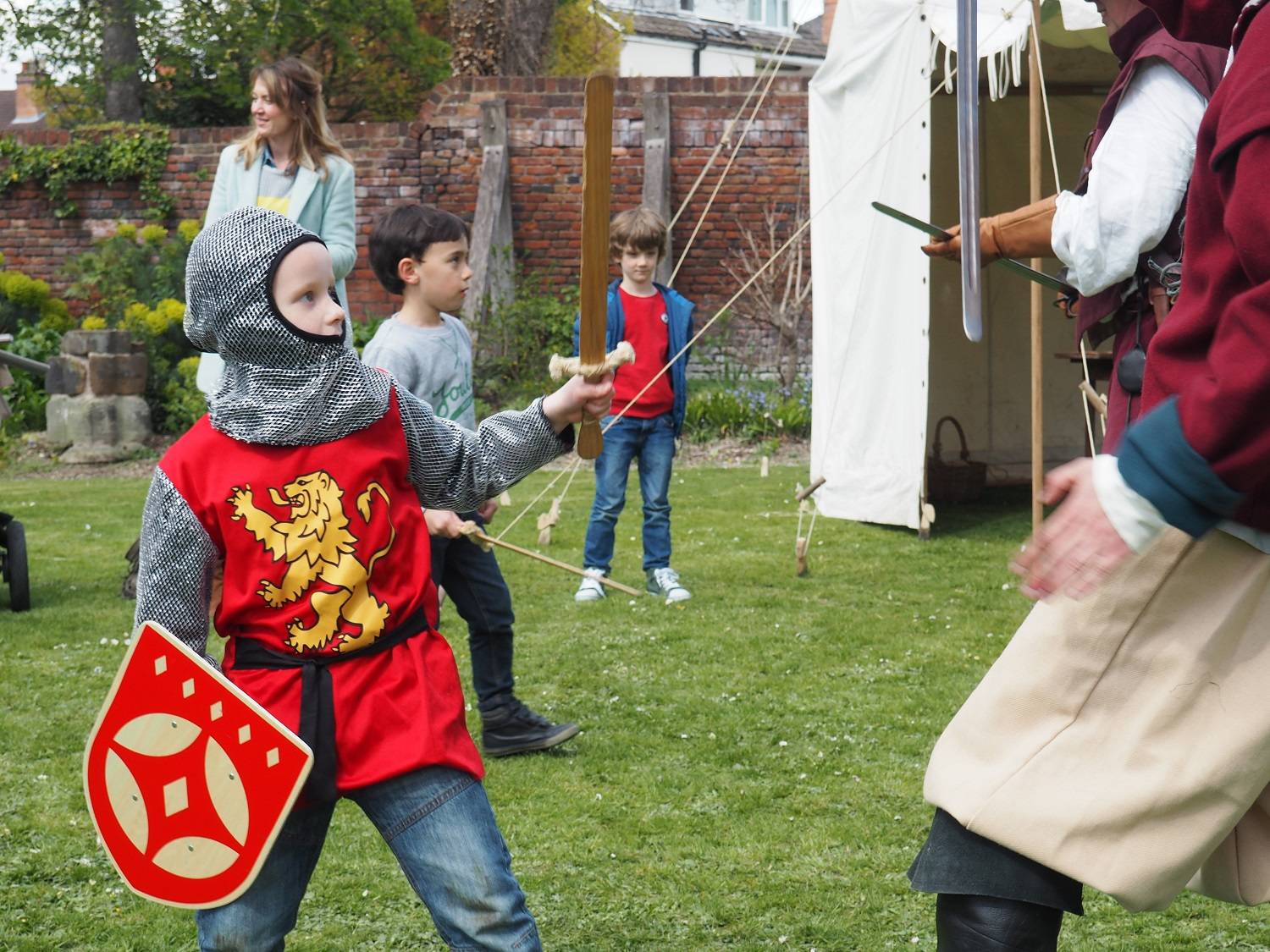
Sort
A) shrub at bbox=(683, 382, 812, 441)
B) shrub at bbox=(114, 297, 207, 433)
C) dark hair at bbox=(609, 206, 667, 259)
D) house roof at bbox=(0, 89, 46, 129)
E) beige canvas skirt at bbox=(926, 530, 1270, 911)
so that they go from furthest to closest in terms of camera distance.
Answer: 1. house roof at bbox=(0, 89, 46, 129)
2. shrub at bbox=(114, 297, 207, 433)
3. shrub at bbox=(683, 382, 812, 441)
4. dark hair at bbox=(609, 206, 667, 259)
5. beige canvas skirt at bbox=(926, 530, 1270, 911)

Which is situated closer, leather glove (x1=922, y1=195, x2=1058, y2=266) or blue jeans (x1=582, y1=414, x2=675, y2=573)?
leather glove (x1=922, y1=195, x2=1058, y2=266)

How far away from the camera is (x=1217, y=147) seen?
139 cm

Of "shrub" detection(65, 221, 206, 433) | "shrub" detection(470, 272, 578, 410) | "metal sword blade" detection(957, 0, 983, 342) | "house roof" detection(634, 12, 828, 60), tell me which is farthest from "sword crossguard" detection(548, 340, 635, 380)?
"house roof" detection(634, 12, 828, 60)

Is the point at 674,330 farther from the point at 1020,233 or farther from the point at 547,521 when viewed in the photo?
the point at 1020,233

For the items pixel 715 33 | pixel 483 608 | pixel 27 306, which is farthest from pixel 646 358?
pixel 715 33

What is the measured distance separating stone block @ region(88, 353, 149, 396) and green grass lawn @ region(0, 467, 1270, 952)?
4.90 m

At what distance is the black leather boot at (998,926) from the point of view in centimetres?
166

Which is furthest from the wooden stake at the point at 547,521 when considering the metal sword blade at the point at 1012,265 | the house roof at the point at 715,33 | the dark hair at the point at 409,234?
the house roof at the point at 715,33

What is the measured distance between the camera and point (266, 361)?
2.13 m

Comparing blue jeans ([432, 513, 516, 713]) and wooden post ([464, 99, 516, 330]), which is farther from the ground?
wooden post ([464, 99, 516, 330])

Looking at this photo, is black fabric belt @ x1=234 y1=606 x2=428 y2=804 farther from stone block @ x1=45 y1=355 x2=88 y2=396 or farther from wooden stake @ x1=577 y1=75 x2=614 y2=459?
stone block @ x1=45 y1=355 x2=88 y2=396

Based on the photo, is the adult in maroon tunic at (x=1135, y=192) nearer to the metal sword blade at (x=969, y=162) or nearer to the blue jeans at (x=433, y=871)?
the metal sword blade at (x=969, y=162)

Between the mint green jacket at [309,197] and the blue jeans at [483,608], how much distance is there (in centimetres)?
107

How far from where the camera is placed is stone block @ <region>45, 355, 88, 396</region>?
11.7m
